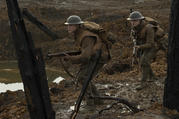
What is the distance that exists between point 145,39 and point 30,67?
3.99 m

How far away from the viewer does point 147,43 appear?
614 cm

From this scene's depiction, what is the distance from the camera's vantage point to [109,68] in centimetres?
1051

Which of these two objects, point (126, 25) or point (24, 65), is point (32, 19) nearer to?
point (24, 65)

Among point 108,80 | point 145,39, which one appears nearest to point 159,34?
point 145,39

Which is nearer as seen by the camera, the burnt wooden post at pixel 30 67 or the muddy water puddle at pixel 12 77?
the burnt wooden post at pixel 30 67

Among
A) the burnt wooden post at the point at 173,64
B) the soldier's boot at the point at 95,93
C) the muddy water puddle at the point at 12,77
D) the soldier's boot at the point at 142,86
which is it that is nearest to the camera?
the burnt wooden post at the point at 173,64

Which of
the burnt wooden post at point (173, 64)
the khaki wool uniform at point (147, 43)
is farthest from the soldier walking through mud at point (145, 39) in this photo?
the burnt wooden post at point (173, 64)

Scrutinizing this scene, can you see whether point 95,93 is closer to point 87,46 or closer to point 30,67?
point 87,46

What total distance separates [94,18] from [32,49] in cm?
1638

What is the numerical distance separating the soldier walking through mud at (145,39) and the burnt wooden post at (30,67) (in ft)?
11.7

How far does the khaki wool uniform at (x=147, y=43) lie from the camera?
20.1ft

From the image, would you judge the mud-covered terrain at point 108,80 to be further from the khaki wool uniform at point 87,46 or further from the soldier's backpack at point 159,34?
the soldier's backpack at point 159,34

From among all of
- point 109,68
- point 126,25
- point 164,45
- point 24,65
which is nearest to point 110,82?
point 164,45

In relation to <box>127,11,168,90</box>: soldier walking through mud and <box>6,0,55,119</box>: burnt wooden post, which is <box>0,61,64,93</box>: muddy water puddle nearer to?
<box>127,11,168,90</box>: soldier walking through mud
